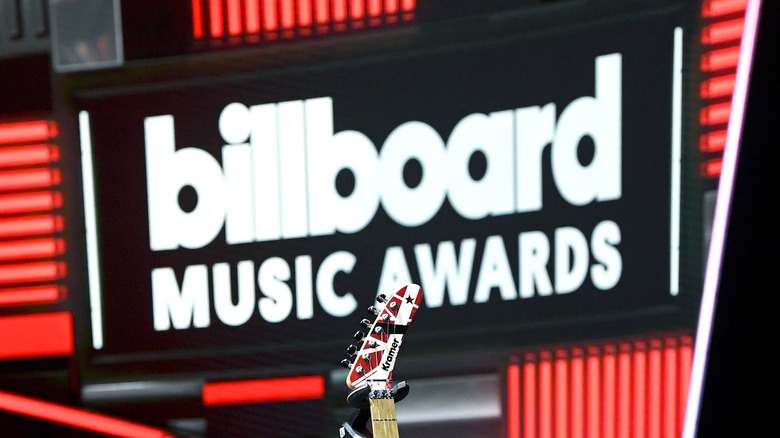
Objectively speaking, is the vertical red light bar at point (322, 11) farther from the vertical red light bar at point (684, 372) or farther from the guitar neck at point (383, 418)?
the vertical red light bar at point (684, 372)

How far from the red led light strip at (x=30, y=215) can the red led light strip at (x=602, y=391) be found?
4.89 feet

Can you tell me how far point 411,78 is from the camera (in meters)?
2.41

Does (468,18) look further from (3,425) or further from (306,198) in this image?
(3,425)

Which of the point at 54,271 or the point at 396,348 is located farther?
the point at 54,271

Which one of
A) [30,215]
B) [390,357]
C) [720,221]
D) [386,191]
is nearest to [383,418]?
[390,357]

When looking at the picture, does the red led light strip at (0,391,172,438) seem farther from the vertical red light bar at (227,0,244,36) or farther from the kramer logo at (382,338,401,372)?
the vertical red light bar at (227,0,244,36)

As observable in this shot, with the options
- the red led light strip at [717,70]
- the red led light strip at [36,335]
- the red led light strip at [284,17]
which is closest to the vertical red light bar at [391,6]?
the red led light strip at [284,17]

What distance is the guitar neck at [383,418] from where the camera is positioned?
1.81 metres

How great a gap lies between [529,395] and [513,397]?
0.05 metres

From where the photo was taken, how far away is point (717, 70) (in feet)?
7.30

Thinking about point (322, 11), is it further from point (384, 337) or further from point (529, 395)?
point (529, 395)

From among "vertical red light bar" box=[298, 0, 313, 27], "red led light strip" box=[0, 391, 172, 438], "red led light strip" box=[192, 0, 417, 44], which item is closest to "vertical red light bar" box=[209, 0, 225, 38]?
"red led light strip" box=[192, 0, 417, 44]

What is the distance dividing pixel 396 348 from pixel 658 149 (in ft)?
3.19

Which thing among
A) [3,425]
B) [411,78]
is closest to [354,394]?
[411,78]
